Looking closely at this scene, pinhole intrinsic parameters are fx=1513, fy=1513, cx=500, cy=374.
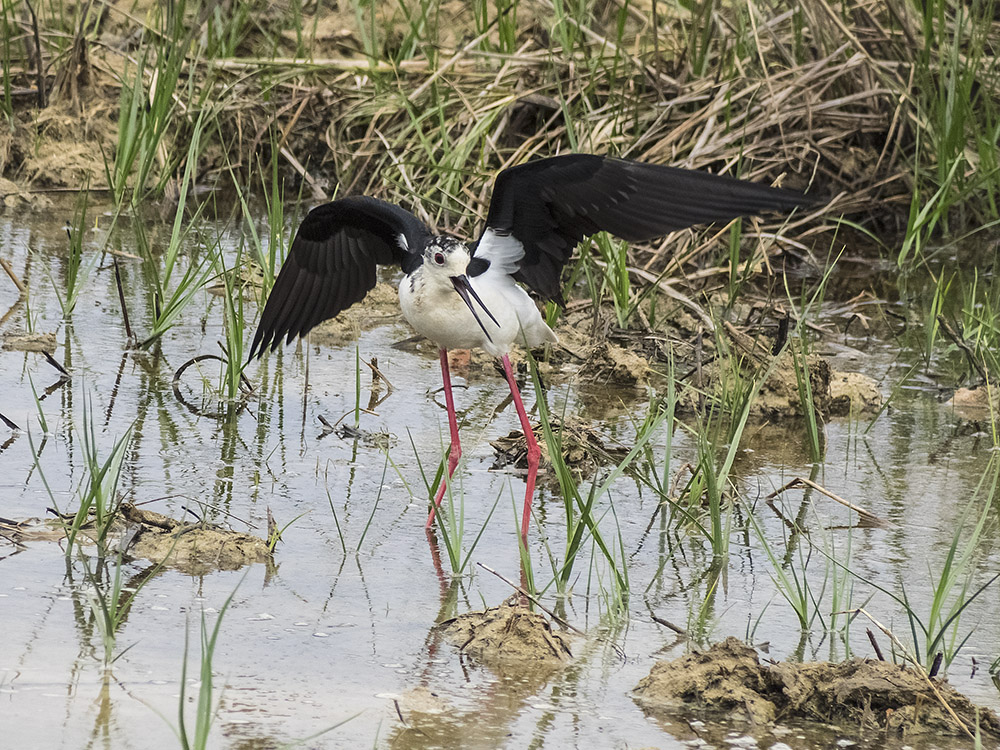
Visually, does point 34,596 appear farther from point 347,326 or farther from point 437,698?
point 347,326

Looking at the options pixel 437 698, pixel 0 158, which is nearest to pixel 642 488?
pixel 437 698

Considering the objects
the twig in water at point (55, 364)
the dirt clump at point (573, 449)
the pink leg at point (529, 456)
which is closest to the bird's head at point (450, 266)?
the pink leg at point (529, 456)

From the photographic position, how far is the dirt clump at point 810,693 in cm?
302

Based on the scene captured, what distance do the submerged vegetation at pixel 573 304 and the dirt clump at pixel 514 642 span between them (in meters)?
0.11

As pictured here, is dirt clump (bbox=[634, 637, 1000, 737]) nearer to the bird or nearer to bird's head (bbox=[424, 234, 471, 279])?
the bird

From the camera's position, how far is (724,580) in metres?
3.83

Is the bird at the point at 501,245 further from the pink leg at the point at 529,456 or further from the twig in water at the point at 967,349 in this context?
the twig in water at the point at 967,349

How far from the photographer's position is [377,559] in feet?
12.7

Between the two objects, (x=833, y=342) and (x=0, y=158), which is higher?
(x=0, y=158)

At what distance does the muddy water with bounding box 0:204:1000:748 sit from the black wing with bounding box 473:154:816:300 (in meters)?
0.56

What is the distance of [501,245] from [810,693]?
6.41ft

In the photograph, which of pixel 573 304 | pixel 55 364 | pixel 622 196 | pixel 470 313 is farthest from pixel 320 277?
pixel 573 304

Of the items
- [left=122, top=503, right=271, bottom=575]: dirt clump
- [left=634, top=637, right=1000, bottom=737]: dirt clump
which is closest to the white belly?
[left=122, top=503, right=271, bottom=575]: dirt clump

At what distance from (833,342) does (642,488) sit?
210cm
